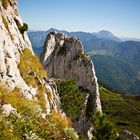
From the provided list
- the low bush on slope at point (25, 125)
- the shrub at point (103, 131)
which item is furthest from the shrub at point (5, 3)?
the shrub at point (103, 131)

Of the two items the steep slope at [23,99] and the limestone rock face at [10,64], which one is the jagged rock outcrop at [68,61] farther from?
the limestone rock face at [10,64]

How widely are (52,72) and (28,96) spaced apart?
91.5 m

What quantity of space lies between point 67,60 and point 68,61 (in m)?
0.66

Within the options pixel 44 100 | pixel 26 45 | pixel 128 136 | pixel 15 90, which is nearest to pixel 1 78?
pixel 15 90

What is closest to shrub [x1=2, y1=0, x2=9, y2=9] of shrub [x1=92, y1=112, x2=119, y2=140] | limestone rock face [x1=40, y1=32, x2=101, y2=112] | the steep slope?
the steep slope

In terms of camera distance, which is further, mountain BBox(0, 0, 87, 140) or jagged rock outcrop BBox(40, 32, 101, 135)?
jagged rock outcrop BBox(40, 32, 101, 135)

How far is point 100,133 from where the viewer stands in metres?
63.7

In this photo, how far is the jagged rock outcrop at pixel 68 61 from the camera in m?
121

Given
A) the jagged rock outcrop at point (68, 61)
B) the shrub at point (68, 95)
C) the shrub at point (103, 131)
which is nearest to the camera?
the shrub at point (103, 131)

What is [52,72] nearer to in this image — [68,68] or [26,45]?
[68,68]

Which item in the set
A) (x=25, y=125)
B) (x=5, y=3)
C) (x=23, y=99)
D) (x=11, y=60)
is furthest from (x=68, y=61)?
(x=25, y=125)

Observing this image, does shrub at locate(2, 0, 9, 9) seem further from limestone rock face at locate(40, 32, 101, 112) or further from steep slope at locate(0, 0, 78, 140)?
limestone rock face at locate(40, 32, 101, 112)

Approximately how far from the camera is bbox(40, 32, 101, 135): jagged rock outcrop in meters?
121

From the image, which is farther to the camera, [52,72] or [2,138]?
[52,72]
